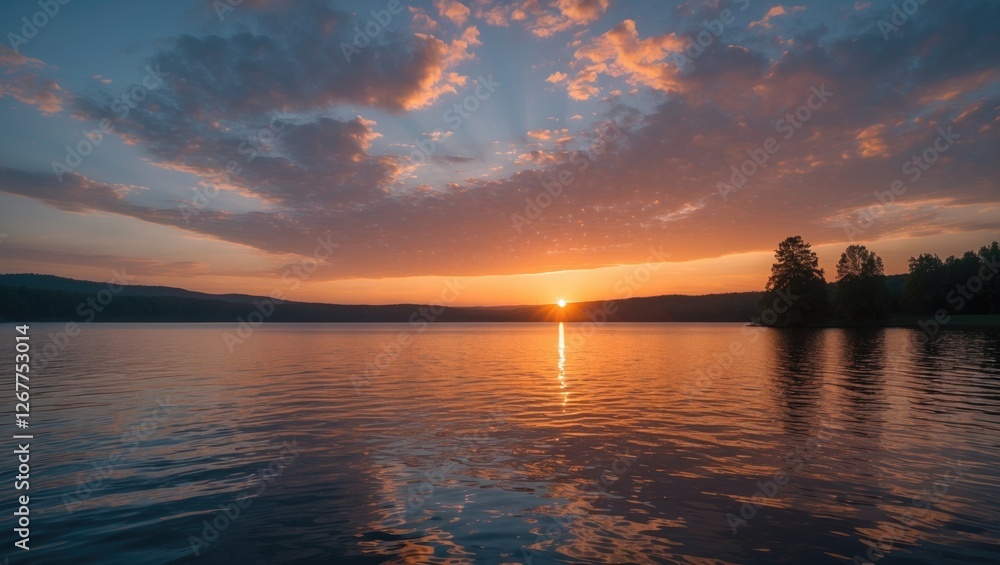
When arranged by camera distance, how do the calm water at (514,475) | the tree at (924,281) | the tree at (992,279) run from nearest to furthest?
the calm water at (514,475) → the tree at (992,279) → the tree at (924,281)

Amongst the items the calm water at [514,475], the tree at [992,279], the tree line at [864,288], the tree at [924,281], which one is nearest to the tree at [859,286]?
the tree line at [864,288]

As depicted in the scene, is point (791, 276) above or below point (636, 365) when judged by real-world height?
above

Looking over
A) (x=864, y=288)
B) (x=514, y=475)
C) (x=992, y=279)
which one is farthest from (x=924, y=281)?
(x=514, y=475)

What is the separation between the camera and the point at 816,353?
68562 mm

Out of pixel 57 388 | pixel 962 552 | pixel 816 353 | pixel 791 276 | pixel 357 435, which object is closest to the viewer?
pixel 962 552

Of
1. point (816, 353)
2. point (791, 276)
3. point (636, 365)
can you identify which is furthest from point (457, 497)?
point (791, 276)

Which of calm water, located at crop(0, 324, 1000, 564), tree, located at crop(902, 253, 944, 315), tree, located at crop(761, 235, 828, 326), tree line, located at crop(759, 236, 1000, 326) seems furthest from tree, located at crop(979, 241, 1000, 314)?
calm water, located at crop(0, 324, 1000, 564)

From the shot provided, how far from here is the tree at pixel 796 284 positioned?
5674 inches

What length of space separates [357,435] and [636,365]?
41396mm

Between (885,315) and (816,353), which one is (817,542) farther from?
(885,315)

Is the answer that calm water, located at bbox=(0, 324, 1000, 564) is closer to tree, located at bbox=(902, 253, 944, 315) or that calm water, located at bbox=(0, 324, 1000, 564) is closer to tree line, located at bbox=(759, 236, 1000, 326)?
tree line, located at bbox=(759, 236, 1000, 326)

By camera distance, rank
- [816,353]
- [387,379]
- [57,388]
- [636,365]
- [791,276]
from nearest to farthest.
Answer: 1. [57,388]
2. [387,379]
3. [636,365]
4. [816,353]
5. [791,276]

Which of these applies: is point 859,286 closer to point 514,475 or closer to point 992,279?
point 992,279

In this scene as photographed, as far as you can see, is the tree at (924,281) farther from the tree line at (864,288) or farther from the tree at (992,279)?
the tree at (992,279)
